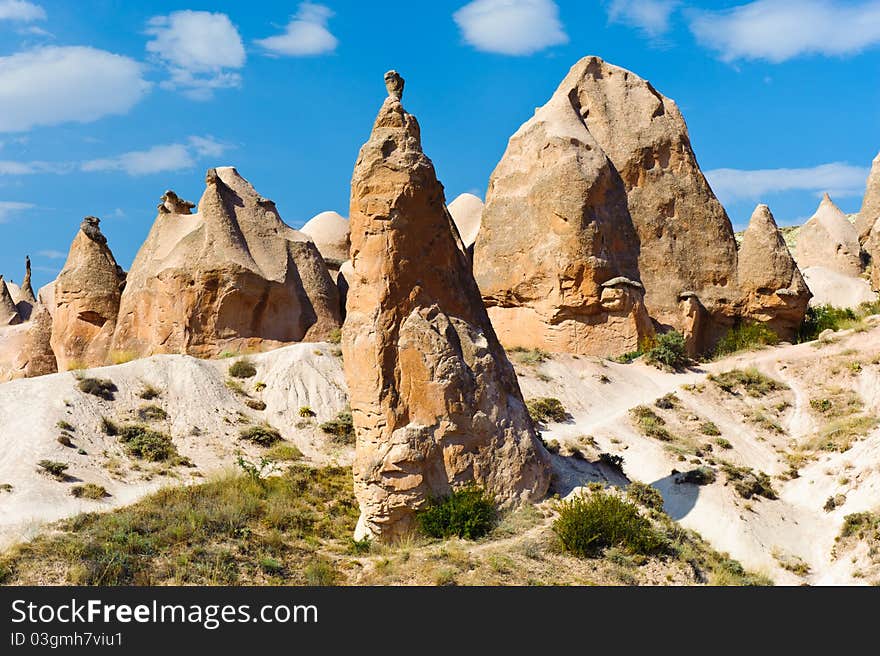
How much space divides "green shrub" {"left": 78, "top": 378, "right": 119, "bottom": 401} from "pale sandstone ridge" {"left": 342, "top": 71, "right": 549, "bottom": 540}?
27.4 ft

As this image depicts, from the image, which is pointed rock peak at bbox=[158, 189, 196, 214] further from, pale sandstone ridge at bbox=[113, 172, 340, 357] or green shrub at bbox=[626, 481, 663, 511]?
green shrub at bbox=[626, 481, 663, 511]

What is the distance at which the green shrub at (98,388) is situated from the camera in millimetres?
22328

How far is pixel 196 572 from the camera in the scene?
1402 centimetres

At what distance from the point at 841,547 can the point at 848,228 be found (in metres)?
29.0

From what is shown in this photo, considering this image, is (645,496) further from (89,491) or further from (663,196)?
(663,196)

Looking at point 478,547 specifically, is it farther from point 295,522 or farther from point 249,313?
point 249,313

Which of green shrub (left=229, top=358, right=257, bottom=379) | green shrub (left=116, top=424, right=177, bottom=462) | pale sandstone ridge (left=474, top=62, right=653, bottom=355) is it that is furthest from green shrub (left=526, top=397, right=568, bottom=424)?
green shrub (left=116, top=424, right=177, bottom=462)

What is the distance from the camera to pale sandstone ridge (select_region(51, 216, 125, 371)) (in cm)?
2862

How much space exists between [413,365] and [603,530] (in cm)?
358

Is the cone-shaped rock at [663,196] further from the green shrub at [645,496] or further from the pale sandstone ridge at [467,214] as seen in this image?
the green shrub at [645,496]

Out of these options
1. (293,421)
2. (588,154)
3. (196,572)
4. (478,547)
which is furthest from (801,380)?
(196,572)

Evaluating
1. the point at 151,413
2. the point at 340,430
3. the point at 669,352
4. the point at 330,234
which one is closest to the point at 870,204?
the point at 669,352

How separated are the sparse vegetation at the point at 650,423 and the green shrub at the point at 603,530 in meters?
7.56

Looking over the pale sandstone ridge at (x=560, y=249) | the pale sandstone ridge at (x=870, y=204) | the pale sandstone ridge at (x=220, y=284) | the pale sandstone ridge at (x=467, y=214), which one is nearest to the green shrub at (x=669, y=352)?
the pale sandstone ridge at (x=560, y=249)
